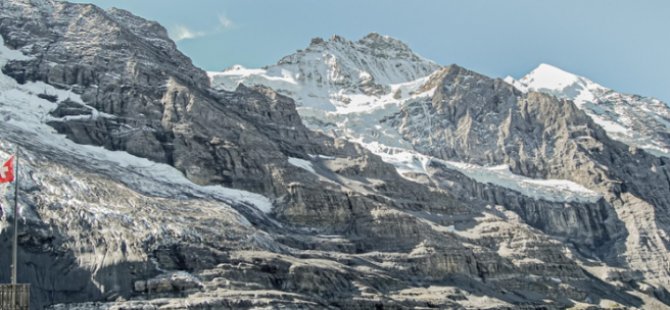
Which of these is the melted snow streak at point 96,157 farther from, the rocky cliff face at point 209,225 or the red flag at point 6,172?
the red flag at point 6,172

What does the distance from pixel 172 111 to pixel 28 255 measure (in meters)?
66.7

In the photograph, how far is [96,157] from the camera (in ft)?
540

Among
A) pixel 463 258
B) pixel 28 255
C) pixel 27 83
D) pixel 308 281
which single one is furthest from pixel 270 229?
pixel 27 83

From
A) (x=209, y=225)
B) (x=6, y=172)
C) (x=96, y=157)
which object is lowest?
(x=6, y=172)

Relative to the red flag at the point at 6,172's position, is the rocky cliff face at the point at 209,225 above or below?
above

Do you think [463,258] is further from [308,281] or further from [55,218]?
[55,218]

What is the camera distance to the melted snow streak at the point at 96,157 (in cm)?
15750

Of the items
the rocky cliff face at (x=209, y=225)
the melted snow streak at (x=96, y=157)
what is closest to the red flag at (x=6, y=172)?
the rocky cliff face at (x=209, y=225)

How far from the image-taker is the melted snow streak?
158 m

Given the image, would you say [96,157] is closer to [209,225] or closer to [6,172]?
[209,225]

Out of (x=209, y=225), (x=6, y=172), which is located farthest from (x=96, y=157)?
(x=6, y=172)

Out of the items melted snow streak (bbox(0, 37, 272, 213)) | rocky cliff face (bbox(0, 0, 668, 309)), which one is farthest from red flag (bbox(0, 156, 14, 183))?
melted snow streak (bbox(0, 37, 272, 213))

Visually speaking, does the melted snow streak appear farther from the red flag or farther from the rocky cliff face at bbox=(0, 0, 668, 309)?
the red flag

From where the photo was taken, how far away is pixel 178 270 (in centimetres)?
13225
